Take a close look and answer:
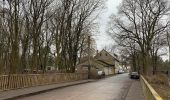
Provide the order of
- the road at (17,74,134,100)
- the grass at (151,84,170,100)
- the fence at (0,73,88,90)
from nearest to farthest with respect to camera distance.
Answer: the road at (17,74,134,100) < the grass at (151,84,170,100) < the fence at (0,73,88,90)

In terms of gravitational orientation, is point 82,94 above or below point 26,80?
below

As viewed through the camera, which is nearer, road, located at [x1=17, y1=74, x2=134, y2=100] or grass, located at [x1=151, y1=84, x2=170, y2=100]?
road, located at [x1=17, y1=74, x2=134, y2=100]

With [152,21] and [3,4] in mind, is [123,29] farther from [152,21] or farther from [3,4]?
[3,4]

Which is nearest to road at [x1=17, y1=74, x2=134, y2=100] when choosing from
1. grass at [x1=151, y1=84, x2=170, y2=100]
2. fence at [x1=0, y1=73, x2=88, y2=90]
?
fence at [x1=0, y1=73, x2=88, y2=90]

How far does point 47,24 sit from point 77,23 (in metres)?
5.01

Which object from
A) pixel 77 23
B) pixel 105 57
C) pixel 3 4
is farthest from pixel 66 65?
pixel 105 57

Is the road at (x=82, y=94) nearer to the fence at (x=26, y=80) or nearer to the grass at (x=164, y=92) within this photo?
the fence at (x=26, y=80)

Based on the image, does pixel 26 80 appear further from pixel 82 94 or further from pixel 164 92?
pixel 164 92

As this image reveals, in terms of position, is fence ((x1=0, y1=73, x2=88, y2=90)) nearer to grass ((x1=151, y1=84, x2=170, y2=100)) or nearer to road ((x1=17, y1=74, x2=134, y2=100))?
road ((x1=17, y1=74, x2=134, y2=100))

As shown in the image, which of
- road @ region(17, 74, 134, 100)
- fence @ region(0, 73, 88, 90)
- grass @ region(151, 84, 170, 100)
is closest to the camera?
road @ region(17, 74, 134, 100)

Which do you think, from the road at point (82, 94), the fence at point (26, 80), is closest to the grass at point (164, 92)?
the road at point (82, 94)

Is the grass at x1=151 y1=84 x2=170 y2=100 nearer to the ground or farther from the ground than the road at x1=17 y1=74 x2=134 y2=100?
nearer to the ground

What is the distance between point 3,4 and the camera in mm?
30297

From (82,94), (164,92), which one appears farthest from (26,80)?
(164,92)
